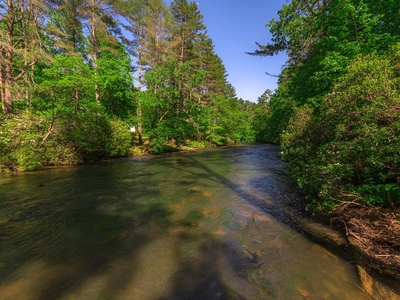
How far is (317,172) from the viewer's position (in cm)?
527

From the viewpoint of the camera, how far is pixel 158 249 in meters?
3.90

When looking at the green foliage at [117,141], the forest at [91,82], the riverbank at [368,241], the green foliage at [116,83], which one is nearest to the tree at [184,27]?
the forest at [91,82]

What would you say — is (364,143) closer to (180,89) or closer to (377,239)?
(377,239)

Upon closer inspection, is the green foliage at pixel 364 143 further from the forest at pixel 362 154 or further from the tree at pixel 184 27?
the tree at pixel 184 27

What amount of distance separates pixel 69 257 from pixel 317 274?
4.52 meters

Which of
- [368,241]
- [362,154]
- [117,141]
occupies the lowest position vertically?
[368,241]

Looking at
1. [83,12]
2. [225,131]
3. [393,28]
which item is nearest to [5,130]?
[83,12]

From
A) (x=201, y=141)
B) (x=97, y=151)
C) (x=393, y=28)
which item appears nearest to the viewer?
(x=393, y=28)

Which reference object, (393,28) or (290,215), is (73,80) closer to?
(290,215)

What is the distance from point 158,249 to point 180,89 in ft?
65.0

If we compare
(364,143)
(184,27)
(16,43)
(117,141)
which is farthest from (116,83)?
(364,143)

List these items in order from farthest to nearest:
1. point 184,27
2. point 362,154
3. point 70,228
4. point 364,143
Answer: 1. point 184,27
2. point 70,228
3. point 362,154
4. point 364,143

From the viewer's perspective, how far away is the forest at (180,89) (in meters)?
4.54

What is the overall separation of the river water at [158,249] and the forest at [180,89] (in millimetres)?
1856
